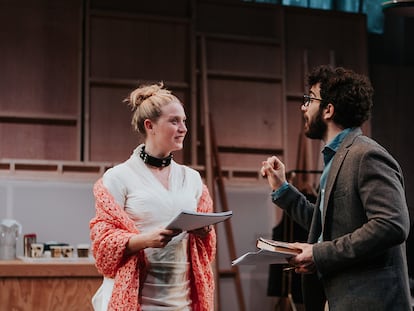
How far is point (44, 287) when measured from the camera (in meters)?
4.00

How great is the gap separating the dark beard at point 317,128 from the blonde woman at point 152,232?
1.77 feet

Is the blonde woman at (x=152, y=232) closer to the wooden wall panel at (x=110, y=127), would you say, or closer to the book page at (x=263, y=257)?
the book page at (x=263, y=257)

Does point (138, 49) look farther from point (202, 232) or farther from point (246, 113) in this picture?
point (202, 232)

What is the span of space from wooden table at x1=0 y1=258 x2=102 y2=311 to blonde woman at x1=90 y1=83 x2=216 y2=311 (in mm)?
1273

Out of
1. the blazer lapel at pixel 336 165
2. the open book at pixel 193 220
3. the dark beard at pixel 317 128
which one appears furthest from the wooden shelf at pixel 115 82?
the blazer lapel at pixel 336 165

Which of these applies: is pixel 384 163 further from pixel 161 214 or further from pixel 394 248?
pixel 161 214

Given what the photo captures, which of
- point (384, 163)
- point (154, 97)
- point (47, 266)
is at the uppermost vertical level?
point (154, 97)

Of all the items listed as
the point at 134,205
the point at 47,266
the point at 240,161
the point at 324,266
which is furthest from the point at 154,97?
the point at 240,161

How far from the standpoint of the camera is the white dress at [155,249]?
106 inches

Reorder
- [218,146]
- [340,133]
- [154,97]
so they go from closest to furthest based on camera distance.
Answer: [340,133]
[154,97]
[218,146]

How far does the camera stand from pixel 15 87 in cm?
560

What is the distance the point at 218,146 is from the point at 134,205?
11.2ft

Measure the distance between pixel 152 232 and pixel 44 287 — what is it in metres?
1.65

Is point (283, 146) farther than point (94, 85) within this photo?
Yes
